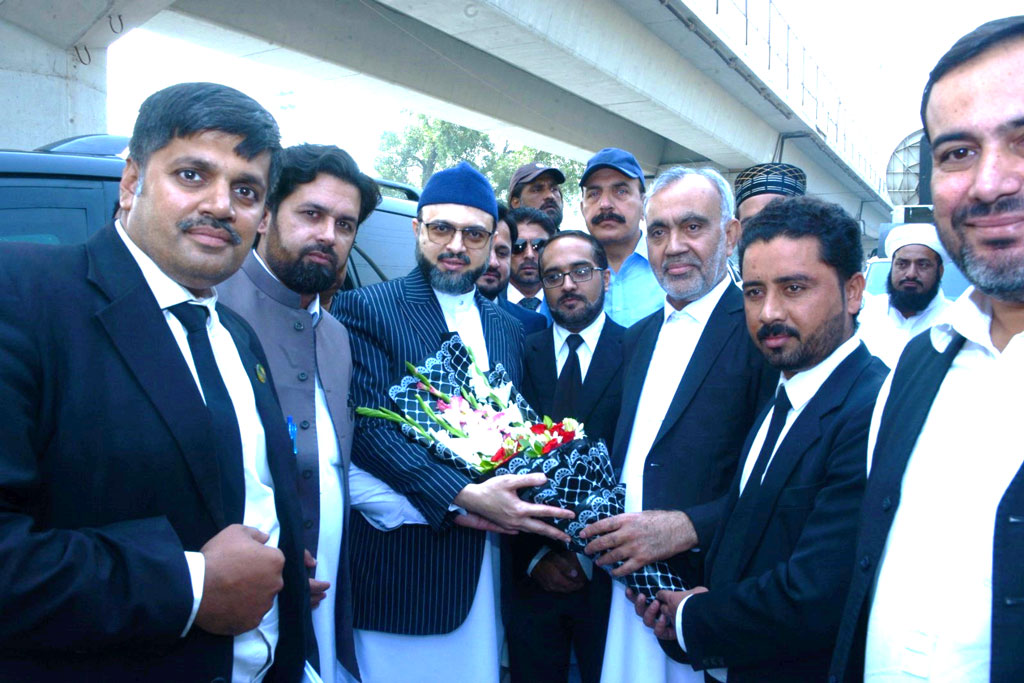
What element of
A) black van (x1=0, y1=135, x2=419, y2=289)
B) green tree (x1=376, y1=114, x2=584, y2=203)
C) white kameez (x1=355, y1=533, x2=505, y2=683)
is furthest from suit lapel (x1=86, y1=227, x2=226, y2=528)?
green tree (x1=376, y1=114, x2=584, y2=203)

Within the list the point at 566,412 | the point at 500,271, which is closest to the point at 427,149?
the point at 500,271

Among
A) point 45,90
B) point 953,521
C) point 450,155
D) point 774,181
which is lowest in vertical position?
point 953,521

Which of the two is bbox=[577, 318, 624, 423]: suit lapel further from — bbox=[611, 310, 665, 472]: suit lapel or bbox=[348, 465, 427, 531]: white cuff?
bbox=[348, 465, 427, 531]: white cuff

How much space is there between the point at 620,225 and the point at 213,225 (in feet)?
9.00

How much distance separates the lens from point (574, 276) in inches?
138

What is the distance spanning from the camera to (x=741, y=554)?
2238 millimetres

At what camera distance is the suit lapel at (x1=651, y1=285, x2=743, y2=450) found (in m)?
2.65

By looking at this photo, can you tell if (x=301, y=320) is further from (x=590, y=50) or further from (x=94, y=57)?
(x=590, y=50)

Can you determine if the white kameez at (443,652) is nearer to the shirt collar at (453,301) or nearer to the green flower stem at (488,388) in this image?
the green flower stem at (488,388)

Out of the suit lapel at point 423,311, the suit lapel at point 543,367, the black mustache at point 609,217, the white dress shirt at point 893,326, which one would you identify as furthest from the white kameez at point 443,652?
the white dress shirt at point 893,326

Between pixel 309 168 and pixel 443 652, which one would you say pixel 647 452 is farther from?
pixel 309 168

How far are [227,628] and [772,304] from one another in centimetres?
177

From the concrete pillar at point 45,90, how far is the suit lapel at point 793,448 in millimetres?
5949

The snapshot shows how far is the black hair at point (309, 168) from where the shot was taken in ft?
9.68
